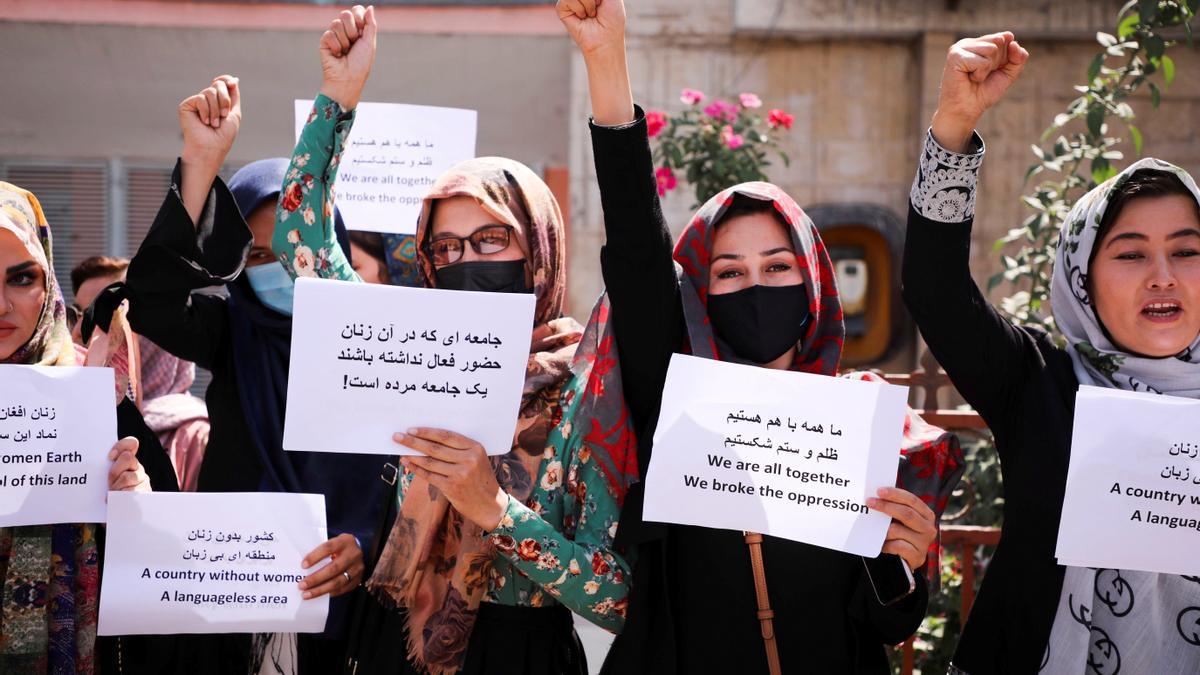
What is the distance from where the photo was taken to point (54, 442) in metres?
2.16

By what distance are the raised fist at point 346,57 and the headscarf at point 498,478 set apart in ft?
1.05

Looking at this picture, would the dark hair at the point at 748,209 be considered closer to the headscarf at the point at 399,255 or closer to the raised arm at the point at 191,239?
the raised arm at the point at 191,239

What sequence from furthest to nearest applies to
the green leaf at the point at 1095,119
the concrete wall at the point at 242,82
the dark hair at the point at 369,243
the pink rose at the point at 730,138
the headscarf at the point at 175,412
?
the concrete wall at the point at 242,82 < the pink rose at the point at 730,138 < the headscarf at the point at 175,412 < the green leaf at the point at 1095,119 < the dark hair at the point at 369,243

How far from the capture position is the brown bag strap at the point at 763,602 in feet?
6.51

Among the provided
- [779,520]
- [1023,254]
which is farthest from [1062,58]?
[779,520]

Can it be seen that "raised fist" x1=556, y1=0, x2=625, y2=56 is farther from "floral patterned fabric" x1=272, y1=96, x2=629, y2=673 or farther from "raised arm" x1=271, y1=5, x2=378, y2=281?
"raised arm" x1=271, y1=5, x2=378, y2=281

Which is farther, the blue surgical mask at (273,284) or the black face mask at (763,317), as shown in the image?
the blue surgical mask at (273,284)

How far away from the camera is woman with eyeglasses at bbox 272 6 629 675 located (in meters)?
1.99

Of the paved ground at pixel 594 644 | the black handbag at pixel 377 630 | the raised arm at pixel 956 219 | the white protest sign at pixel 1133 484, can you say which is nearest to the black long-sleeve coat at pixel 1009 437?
the raised arm at pixel 956 219

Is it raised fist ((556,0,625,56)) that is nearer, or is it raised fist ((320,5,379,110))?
raised fist ((556,0,625,56))

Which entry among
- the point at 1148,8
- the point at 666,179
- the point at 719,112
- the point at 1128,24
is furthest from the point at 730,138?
the point at 1148,8

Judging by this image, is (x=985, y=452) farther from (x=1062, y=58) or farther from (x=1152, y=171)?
(x=1062, y=58)

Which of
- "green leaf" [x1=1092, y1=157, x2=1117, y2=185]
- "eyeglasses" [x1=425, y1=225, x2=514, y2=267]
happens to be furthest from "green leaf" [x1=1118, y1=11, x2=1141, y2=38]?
"eyeglasses" [x1=425, y1=225, x2=514, y2=267]

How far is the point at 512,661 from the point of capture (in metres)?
2.15
